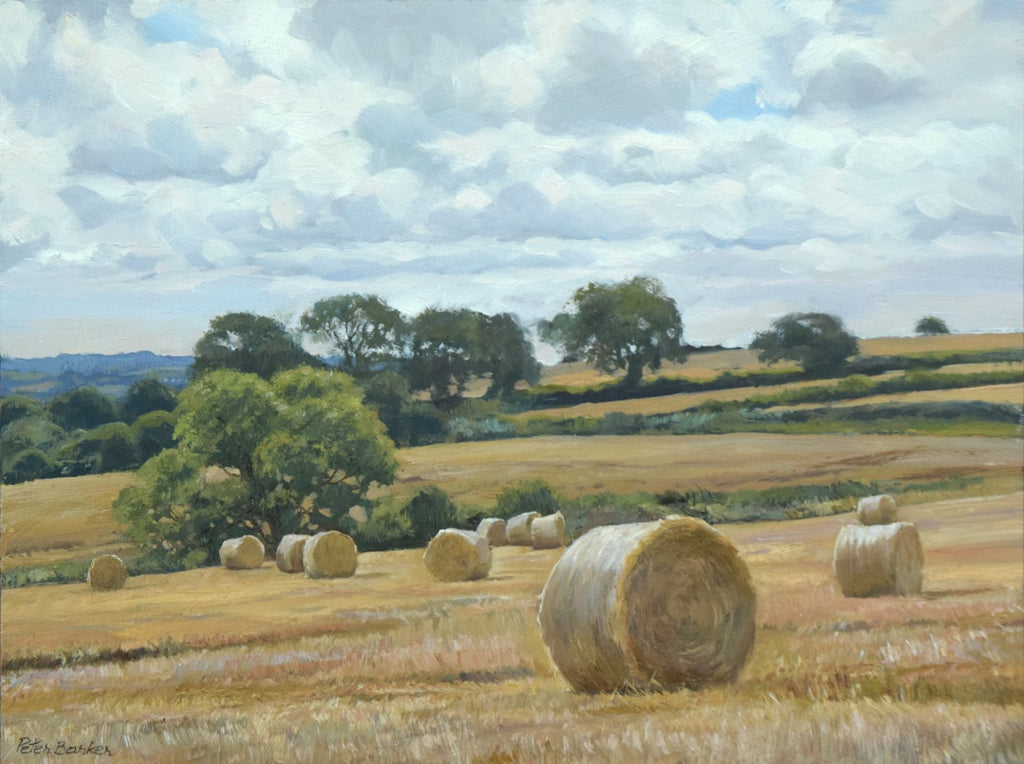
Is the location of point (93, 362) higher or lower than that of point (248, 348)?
lower

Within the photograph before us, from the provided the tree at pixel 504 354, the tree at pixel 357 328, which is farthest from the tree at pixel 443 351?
the tree at pixel 357 328

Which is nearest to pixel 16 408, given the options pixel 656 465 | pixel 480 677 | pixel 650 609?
pixel 480 677

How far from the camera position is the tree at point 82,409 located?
7.51 metres

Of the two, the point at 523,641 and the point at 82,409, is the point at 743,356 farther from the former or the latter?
the point at 82,409

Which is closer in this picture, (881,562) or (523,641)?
(523,641)

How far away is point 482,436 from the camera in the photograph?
10.6 metres

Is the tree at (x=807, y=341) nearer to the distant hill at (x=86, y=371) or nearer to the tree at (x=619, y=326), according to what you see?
the tree at (x=619, y=326)

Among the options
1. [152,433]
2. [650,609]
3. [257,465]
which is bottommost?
[650,609]

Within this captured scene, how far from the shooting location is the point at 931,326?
1075 centimetres

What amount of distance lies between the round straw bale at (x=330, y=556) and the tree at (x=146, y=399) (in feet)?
11.0

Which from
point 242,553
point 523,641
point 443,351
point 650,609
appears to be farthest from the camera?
point 242,553

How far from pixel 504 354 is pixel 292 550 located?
12.3 feet

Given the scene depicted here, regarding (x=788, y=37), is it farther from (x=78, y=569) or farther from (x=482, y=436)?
(x=78, y=569)

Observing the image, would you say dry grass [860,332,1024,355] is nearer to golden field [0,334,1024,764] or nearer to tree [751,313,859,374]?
golden field [0,334,1024,764]
